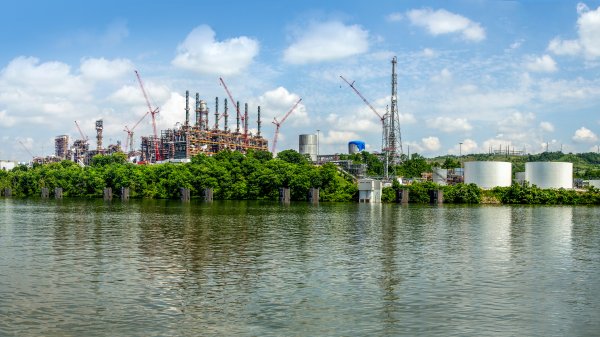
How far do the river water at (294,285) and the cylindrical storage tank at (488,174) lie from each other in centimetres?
12014

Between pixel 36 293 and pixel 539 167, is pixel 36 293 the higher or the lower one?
the lower one

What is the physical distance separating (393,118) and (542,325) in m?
169

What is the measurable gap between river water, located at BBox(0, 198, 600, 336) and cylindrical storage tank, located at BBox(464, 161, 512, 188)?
394 feet

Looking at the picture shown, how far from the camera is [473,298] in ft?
97.6

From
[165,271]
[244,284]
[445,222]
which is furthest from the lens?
[445,222]

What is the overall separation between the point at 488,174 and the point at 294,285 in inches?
6060

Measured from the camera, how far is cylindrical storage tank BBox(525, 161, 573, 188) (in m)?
176

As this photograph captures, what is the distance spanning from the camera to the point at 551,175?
176 m

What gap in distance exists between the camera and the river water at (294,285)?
24344 mm

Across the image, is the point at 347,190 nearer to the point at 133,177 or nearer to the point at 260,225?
the point at 133,177

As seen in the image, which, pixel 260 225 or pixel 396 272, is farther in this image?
pixel 260 225

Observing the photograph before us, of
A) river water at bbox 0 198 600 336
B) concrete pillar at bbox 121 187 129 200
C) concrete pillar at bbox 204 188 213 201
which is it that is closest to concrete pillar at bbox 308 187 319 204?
concrete pillar at bbox 204 188 213 201

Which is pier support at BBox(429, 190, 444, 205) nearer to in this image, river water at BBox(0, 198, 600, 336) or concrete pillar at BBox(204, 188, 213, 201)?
concrete pillar at BBox(204, 188, 213, 201)

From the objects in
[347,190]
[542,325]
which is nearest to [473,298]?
[542,325]
